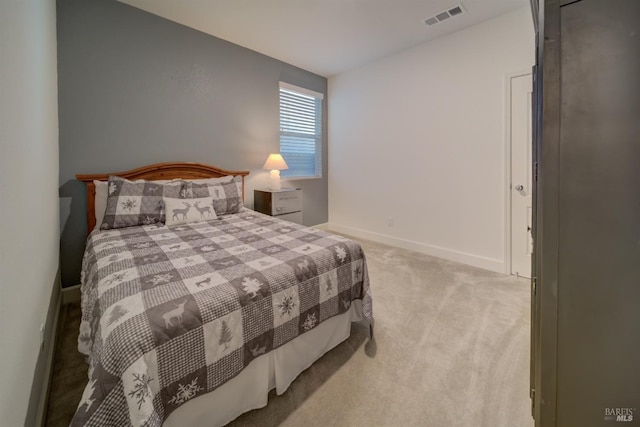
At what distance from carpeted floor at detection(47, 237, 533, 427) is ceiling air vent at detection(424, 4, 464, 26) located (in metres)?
2.68

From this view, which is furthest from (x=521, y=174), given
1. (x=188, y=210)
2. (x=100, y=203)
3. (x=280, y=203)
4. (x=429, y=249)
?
(x=100, y=203)

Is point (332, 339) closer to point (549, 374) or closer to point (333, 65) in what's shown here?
point (549, 374)

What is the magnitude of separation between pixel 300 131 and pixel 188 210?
2399 millimetres

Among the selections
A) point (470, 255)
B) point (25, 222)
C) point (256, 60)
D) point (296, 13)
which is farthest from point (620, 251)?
point (256, 60)

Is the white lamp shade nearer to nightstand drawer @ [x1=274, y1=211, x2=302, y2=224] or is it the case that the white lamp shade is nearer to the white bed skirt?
nightstand drawer @ [x1=274, y1=211, x2=302, y2=224]

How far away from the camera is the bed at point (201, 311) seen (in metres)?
0.91

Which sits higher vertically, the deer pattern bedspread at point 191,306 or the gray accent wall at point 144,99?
the gray accent wall at point 144,99

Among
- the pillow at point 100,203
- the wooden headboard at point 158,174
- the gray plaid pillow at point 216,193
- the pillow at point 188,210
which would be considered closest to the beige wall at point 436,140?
the wooden headboard at point 158,174

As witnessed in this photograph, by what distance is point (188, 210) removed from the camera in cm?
249

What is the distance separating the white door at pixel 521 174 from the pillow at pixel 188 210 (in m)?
3.03

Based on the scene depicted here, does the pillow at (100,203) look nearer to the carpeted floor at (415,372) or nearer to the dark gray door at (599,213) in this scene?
the carpeted floor at (415,372)

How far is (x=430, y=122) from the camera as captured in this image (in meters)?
3.38
